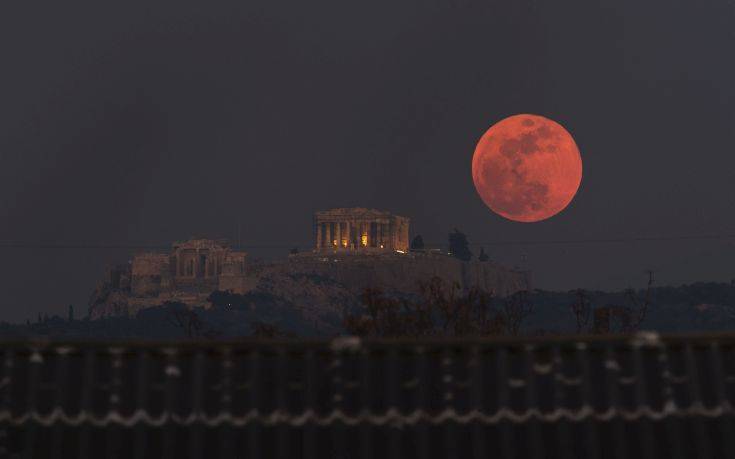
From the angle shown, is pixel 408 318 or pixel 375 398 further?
pixel 408 318

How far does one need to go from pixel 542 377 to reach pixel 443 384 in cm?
84

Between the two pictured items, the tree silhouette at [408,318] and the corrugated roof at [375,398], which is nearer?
the corrugated roof at [375,398]

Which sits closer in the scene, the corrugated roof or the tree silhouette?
the corrugated roof

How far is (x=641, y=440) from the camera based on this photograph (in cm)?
1056

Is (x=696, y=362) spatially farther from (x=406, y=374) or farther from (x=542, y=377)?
(x=406, y=374)

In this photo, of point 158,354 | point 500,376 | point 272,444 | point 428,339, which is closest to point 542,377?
point 500,376

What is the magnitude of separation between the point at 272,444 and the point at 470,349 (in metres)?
1.89

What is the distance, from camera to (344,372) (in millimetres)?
10711

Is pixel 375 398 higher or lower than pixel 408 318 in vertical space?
lower

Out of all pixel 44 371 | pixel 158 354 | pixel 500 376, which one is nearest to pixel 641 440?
pixel 500 376

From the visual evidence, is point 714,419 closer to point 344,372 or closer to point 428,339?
point 428,339

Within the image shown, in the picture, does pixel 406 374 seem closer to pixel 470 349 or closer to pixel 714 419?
pixel 470 349

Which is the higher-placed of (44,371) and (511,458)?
(44,371)

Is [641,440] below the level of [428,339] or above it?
below
